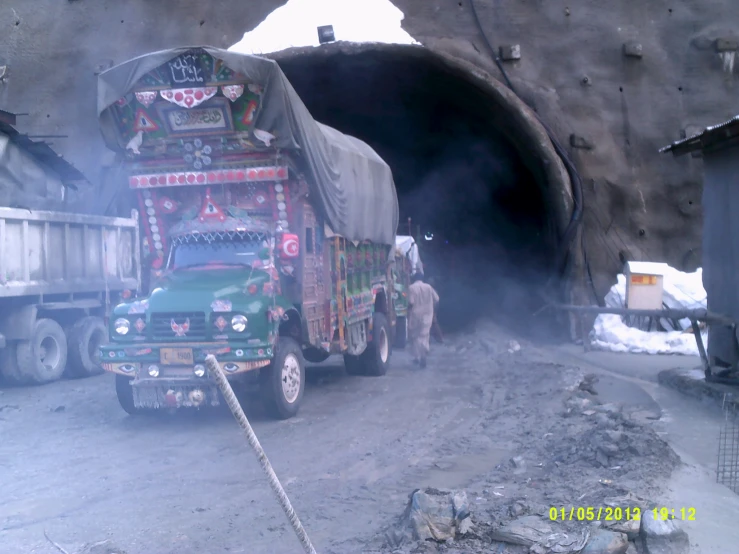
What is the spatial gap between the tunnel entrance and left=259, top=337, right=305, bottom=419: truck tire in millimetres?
9492

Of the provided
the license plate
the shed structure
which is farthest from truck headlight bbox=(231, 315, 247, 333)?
the shed structure

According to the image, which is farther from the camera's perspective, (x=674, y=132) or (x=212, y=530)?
(x=674, y=132)

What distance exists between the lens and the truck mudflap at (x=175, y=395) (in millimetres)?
8500

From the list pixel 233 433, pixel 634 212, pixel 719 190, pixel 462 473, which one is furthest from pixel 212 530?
pixel 634 212

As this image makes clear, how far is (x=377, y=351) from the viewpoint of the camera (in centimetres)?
1298

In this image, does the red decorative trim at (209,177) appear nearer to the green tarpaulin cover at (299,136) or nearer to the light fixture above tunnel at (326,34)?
the green tarpaulin cover at (299,136)

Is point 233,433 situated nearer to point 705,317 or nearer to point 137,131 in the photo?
point 137,131

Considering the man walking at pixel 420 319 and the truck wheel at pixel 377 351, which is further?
the man walking at pixel 420 319

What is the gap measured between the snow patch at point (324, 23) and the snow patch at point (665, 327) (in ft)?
25.3

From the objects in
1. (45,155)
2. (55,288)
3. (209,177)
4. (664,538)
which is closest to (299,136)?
(209,177)

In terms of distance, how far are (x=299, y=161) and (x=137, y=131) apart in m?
2.13

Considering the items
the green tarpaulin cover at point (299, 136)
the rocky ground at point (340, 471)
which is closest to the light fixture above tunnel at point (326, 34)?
the green tarpaulin cover at point (299, 136)

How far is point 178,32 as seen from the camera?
1830cm

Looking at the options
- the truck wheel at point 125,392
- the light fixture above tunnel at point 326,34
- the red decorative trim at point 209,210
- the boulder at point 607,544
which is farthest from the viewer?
the light fixture above tunnel at point 326,34
